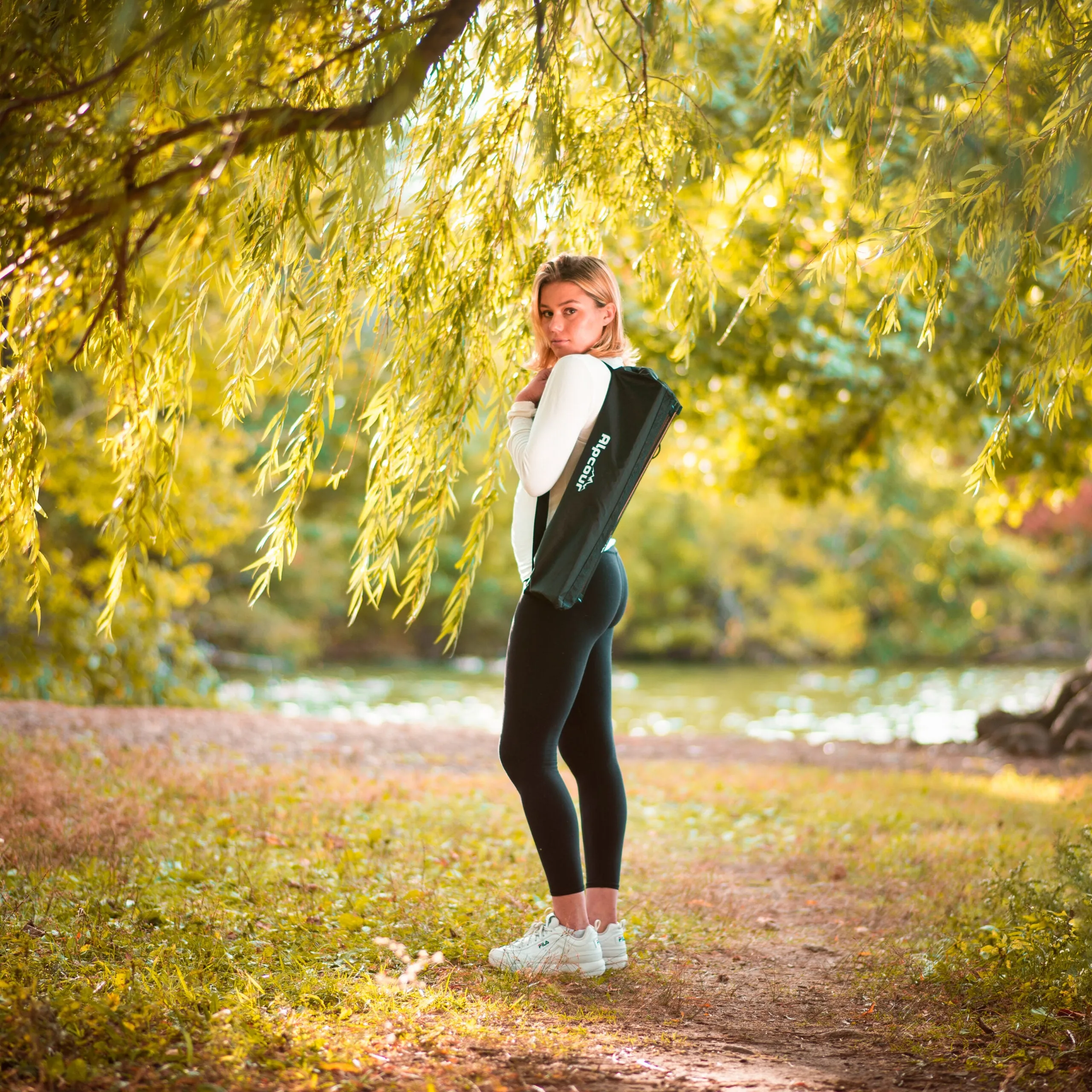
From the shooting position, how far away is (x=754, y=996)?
10.4 ft

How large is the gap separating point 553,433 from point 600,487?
0.20 m

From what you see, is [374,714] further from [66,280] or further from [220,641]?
[66,280]

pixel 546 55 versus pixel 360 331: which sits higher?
pixel 546 55

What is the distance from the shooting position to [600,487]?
2912mm

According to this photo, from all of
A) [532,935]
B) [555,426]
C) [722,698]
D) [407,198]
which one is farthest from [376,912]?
[722,698]

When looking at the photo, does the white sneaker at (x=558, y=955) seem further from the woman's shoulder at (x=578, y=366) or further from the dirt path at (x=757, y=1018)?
the woman's shoulder at (x=578, y=366)

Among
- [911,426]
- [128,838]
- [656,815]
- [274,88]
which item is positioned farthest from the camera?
[911,426]

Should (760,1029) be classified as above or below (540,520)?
below

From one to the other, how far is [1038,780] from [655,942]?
483 cm

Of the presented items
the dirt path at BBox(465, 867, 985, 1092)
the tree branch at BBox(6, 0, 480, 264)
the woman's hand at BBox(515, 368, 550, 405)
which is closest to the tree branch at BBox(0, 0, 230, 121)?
the tree branch at BBox(6, 0, 480, 264)

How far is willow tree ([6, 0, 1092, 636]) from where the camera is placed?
244 centimetres

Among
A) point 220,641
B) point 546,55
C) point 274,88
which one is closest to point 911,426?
point 546,55

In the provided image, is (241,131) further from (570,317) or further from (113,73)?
(570,317)

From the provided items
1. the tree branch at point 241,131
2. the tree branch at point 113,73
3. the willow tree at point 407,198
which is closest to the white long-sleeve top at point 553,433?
the willow tree at point 407,198
